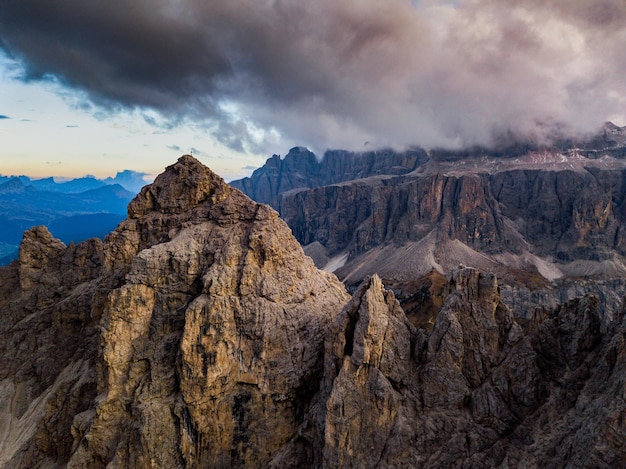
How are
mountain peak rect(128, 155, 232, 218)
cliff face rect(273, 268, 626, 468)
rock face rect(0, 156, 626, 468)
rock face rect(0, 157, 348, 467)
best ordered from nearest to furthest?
cliff face rect(273, 268, 626, 468), rock face rect(0, 156, 626, 468), rock face rect(0, 157, 348, 467), mountain peak rect(128, 155, 232, 218)

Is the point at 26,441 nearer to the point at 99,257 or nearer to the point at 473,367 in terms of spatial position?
the point at 99,257

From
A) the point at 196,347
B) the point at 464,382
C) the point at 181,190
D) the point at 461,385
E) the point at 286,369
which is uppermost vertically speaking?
the point at 181,190

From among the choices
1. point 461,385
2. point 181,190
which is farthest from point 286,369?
point 181,190

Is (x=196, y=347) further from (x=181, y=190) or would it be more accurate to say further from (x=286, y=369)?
(x=181, y=190)

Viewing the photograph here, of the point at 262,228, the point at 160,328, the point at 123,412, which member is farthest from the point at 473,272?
the point at 123,412

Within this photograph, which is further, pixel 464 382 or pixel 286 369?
pixel 286 369

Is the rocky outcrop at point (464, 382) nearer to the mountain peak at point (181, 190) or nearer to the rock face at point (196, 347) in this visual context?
the rock face at point (196, 347)

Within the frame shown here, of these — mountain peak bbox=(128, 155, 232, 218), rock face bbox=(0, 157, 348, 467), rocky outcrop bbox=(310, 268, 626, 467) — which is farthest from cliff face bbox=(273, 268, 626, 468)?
mountain peak bbox=(128, 155, 232, 218)

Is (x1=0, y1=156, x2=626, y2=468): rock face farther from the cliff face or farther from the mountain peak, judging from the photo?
the mountain peak
